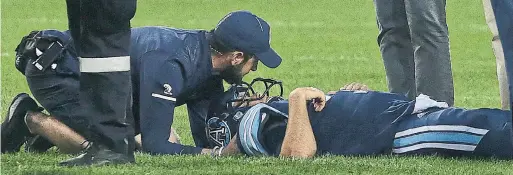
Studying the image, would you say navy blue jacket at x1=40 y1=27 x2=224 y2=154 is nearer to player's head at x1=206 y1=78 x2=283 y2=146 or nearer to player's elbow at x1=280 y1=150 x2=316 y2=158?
player's head at x1=206 y1=78 x2=283 y2=146

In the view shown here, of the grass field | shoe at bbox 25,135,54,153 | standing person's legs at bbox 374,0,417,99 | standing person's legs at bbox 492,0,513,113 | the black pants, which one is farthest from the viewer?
standing person's legs at bbox 374,0,417,99

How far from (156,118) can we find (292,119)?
624 mm

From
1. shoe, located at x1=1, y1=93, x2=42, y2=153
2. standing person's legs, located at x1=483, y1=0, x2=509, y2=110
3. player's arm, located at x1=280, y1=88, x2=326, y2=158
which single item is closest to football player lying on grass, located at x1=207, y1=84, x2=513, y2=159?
player's arm, located at x1=280, y1=88, x2=326, y2=158

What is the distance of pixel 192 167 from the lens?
6.13 m

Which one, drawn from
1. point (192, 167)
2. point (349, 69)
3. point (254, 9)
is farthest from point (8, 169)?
point (254, 9)

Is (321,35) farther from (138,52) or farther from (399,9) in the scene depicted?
(138,52)

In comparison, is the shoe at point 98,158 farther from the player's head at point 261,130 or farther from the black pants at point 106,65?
the player's head at point 261,130

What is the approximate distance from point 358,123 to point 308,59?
6717mm

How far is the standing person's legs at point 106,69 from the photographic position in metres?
5.87

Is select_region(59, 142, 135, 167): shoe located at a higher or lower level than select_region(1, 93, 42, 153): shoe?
higher

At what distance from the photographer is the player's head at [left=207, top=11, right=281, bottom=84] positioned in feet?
23.3

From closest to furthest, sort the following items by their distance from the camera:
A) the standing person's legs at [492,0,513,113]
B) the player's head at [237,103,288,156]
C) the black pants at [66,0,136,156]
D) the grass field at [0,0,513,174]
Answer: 1. the standing person's legs at [492,0,513,113]
2. the black pants at [66,0,136,156]
3. the grass field at [0,0,513,174]
4. the player's head at [237,103,288,156]

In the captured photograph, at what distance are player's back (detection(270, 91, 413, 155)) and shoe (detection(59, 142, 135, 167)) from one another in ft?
3.69

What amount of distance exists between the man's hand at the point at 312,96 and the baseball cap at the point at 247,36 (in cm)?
40
